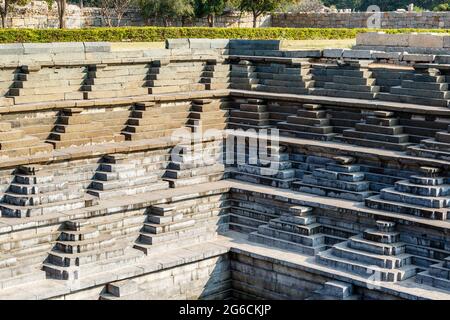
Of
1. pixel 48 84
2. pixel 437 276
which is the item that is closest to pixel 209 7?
pixel 48 84

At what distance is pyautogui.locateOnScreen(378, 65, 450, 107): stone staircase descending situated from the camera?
58.6ft

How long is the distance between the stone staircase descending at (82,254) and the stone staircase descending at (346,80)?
6.07 metres

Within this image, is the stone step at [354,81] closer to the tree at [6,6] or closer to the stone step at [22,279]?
the stone step at [22,279]

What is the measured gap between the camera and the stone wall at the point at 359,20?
39812mm

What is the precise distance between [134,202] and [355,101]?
516cm

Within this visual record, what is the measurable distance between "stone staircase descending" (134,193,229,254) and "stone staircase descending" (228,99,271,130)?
2730 millimetres

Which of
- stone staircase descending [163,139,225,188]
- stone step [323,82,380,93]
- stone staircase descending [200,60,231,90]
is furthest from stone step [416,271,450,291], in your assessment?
stone staircase descending [200,60,231,90]

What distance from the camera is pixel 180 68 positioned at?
2083 cm

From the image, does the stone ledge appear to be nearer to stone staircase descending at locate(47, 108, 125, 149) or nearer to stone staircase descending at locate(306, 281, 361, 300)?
stone staircase descending at locate(47, 108, 125, 149)

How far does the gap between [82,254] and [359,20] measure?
29.0 meters

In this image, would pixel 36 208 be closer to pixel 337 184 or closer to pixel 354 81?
pixel 337 184

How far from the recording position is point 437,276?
1448cm
